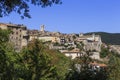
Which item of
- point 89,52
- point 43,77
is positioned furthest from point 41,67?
point 89,52

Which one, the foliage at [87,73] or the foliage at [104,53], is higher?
the foliage at [87,73]

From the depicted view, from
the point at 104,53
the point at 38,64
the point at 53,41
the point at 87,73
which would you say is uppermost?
the point at 87,73

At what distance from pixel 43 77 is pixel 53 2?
19057mm

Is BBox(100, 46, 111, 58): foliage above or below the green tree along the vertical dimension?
below

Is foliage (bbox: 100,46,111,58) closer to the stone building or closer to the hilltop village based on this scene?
the hilltop village

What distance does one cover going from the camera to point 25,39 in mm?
129500

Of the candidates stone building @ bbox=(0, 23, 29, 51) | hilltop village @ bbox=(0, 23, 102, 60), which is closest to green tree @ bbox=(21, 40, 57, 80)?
hilltop village @ bbox=(0, 23, 102, 60)

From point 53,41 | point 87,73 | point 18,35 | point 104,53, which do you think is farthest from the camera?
point 104,53

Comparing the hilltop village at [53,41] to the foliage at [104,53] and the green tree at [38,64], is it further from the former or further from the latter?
the green tree at [38,64]

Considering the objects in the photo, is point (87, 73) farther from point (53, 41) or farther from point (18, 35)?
point (53, 41)

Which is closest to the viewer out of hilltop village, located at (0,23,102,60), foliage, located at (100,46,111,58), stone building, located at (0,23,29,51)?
hilltop village, located at (0,23,102,60)

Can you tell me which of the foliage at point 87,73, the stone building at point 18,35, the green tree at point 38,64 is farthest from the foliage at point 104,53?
the foliage at point 87,73

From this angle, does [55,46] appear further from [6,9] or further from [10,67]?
[6,9]

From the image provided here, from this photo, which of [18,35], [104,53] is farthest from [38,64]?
[104,53]
